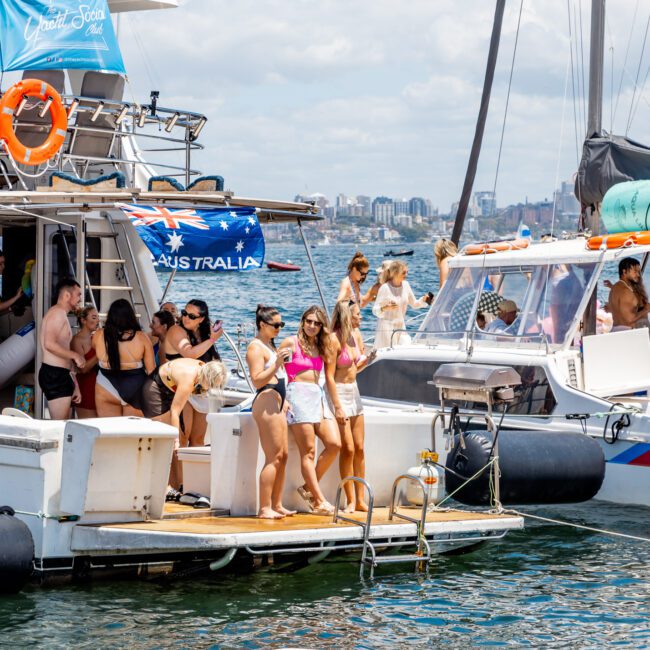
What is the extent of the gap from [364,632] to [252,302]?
152 ft

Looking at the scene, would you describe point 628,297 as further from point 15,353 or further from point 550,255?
point 15,353

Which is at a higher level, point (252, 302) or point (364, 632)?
point (252, 302)

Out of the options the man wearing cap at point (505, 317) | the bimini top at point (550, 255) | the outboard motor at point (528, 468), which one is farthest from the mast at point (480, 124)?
the outboard motor at point (528, 468)

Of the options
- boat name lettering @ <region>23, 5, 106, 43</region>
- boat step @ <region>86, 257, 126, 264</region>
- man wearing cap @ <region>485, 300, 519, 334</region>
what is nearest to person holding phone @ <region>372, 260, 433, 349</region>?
man wearing cap @ <region>485, 300, 519, 334</region>

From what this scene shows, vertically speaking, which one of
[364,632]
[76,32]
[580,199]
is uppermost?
[76,32]

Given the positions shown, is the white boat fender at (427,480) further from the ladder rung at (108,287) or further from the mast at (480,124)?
the mast at (480,124)

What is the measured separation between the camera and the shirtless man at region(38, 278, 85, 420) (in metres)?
10.3

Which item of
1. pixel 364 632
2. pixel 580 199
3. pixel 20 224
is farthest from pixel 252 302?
pixel 364 632

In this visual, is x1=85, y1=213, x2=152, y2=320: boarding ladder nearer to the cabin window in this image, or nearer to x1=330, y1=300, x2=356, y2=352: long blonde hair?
x1=330, y1=300, x2=356, y2=352: long blonde hair

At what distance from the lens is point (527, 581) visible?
399 inches

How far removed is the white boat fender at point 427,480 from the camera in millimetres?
10256

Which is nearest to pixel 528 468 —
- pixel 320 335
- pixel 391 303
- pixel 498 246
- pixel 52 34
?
pixel 320 335

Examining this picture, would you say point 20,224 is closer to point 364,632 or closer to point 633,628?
point 364,632

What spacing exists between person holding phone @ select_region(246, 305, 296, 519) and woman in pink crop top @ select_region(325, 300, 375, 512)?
51 cm
